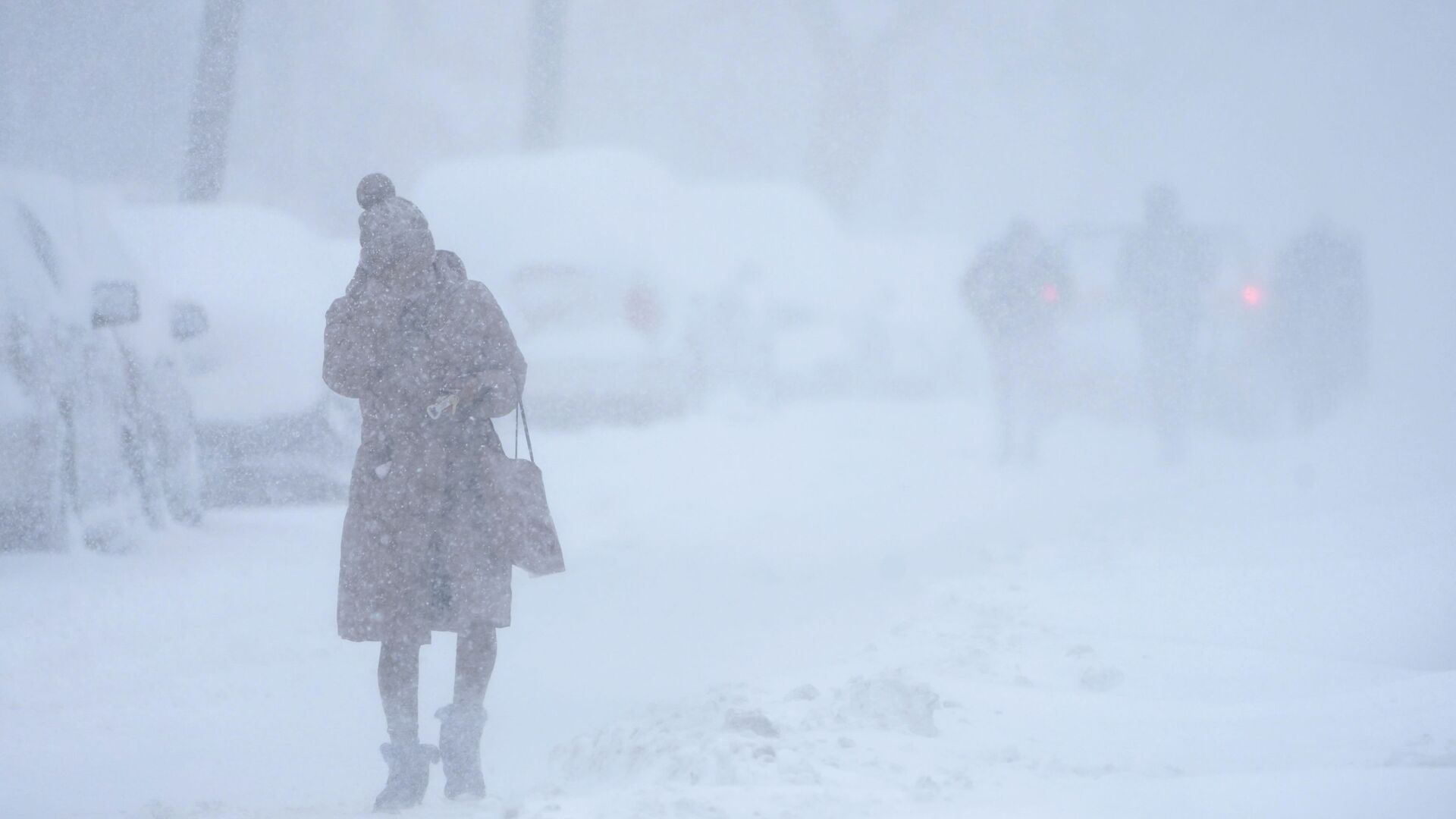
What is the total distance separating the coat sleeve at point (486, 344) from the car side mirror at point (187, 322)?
14.5 feet

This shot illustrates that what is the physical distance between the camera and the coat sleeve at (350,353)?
3729 mm

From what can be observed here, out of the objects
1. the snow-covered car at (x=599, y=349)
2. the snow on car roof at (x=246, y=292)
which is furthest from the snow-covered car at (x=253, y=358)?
the snow-covered car at (x=599, y=349)

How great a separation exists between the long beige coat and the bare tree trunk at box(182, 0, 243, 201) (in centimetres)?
819

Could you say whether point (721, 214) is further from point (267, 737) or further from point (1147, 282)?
point (267, 737)

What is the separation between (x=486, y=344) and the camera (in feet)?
12.5

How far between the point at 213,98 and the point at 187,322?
475 centimetres

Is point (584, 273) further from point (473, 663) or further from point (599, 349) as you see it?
point (473, 663)

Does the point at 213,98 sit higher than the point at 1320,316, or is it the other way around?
the point at 213,98

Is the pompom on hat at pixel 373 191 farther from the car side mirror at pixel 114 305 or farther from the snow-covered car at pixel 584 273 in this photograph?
the snow-covered car at pixel 584 273

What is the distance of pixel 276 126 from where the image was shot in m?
11.8

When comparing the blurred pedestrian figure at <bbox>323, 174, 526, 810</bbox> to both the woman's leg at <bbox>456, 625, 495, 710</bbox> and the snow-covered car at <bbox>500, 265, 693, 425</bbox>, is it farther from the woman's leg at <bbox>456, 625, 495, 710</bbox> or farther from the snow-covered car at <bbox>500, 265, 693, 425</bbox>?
the snow-covered car at <bbox>500, 265, 693, 425</bbox>

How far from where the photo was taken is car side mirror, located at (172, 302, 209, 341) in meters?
7.69

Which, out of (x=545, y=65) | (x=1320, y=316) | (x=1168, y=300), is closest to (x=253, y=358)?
(x=545, y=65)

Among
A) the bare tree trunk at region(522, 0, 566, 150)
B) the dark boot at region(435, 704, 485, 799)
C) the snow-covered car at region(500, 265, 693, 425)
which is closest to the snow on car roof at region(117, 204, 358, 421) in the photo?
the snow-covered car at region(500, 265, 693, 425)
